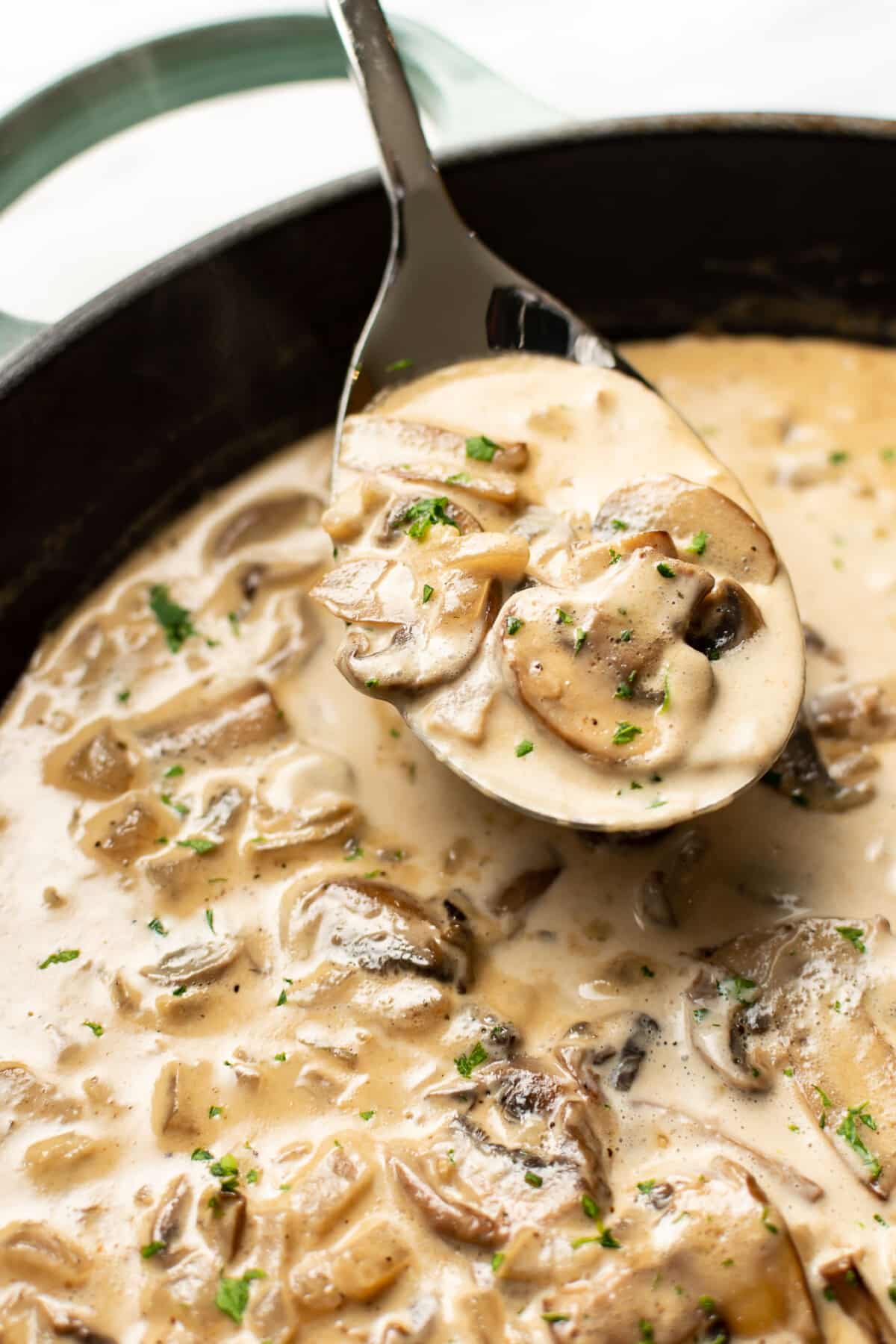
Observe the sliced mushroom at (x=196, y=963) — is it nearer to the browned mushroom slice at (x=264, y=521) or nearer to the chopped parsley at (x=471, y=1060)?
the chopped parsley at (x=471, y=1060)

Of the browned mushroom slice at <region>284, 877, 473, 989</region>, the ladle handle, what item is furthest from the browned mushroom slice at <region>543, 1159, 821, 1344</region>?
the ladle handle

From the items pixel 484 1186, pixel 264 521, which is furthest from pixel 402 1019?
pixel 264 521

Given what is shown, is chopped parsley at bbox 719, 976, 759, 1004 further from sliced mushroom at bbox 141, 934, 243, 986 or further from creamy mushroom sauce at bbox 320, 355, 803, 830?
sliced mushroom at bbox 141, 934, 243, 986

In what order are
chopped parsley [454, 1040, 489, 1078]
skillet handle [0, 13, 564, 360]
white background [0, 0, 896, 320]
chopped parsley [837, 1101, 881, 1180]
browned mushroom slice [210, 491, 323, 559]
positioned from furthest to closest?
white background [0, 0, 896, 320] → browned mushroom slice [210, 491, 323, 559] → skillet handle [0, 13, 564, 360] → chopped parsley [454, 1040, 489, 1078] → chopped parsley [837, 1101, 881, 1180]

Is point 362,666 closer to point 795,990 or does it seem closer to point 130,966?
point 130,966

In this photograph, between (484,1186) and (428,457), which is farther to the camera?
(428,457)

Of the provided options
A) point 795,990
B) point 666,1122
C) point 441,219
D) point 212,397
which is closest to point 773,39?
point 441,219

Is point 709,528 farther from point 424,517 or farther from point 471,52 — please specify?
point 471,52
